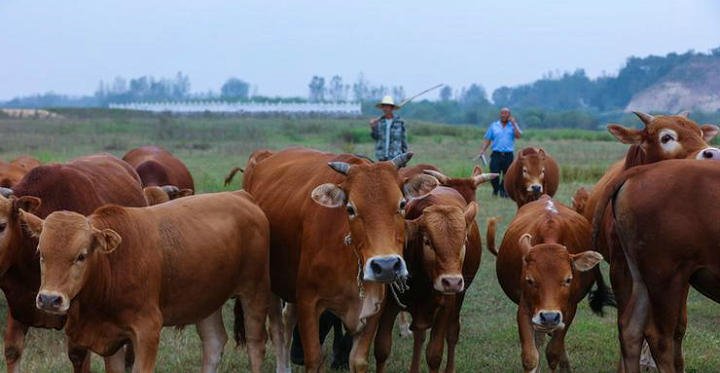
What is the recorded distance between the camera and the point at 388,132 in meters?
14.0

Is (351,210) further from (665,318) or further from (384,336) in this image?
(665,318)

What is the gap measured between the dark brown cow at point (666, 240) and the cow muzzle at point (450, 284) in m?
1.16

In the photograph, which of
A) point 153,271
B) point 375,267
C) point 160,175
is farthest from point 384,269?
point 160,175

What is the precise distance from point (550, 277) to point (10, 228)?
3.80 meters

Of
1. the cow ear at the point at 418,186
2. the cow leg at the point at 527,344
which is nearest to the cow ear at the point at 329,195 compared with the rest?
the cow ear at the point at 418,186

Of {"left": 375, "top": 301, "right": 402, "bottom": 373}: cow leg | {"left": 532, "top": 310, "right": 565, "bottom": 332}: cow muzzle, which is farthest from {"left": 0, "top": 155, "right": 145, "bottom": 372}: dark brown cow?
{"left": 532, "top": 310, "right": 565, "bottom": 332}: cow muzzle

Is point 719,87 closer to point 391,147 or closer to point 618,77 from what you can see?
point 618,77

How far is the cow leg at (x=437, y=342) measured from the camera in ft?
27.3

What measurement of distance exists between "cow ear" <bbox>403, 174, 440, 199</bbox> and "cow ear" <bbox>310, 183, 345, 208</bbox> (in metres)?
0.48

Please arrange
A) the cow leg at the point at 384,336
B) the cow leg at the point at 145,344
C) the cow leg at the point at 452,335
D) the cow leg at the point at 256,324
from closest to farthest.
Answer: the cow leg at the point at 145,344, the cow leg at the point at 256,324, the cow leg at the point at 384,336, the cow leg at the point at 452,335

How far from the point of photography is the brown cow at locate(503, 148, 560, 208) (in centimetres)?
1396

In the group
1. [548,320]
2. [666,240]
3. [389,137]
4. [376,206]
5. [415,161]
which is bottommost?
[415,161]

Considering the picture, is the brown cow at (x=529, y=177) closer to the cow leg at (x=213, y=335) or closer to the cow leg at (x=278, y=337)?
the cow leg at (x=278, y=337)

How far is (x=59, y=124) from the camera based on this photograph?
60438 millimetres
